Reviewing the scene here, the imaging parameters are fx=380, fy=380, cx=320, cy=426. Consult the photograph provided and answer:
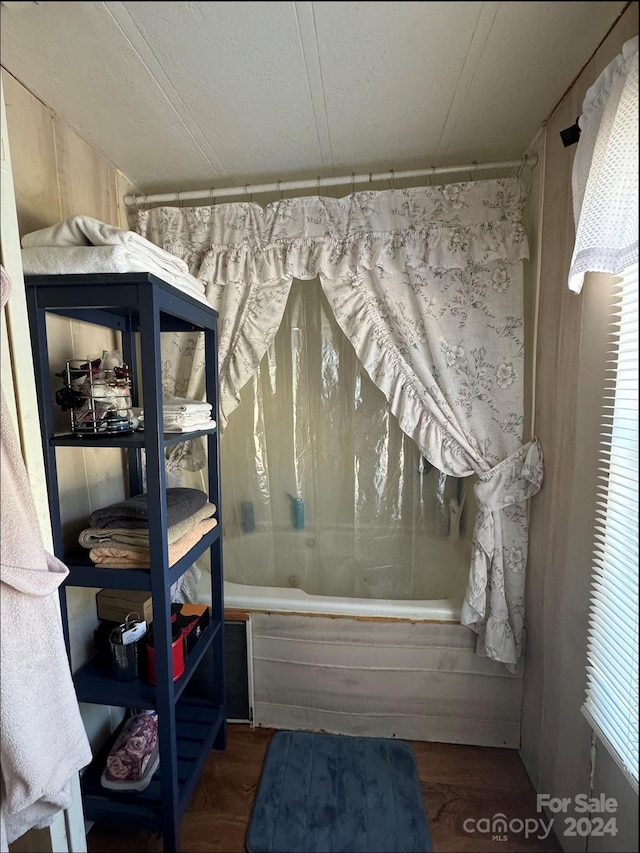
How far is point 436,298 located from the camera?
134 centimetres

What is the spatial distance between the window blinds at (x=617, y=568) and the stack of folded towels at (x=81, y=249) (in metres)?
1.03

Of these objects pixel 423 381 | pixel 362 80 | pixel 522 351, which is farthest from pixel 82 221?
pixel 522 351

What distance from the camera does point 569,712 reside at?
3.21ft

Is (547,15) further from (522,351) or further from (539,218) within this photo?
(522,351)

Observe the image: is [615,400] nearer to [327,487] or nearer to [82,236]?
[327,487]

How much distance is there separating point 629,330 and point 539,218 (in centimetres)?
66

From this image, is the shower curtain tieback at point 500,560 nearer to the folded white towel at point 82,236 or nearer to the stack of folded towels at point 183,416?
the stack of folded towels at point 183,416

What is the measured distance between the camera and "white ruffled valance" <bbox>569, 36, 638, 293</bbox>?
0.49 meters

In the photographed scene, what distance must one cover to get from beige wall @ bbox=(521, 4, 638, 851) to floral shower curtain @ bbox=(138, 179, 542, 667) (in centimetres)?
8

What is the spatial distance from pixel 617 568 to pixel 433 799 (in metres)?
0.95

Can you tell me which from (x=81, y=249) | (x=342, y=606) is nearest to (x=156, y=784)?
(x=342, y=606)

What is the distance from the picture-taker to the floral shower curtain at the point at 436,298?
51.0 inches

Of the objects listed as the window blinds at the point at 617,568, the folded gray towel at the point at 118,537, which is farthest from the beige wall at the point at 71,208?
the window blinds at the point at 617,568

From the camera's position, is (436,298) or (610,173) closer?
(610,173)
